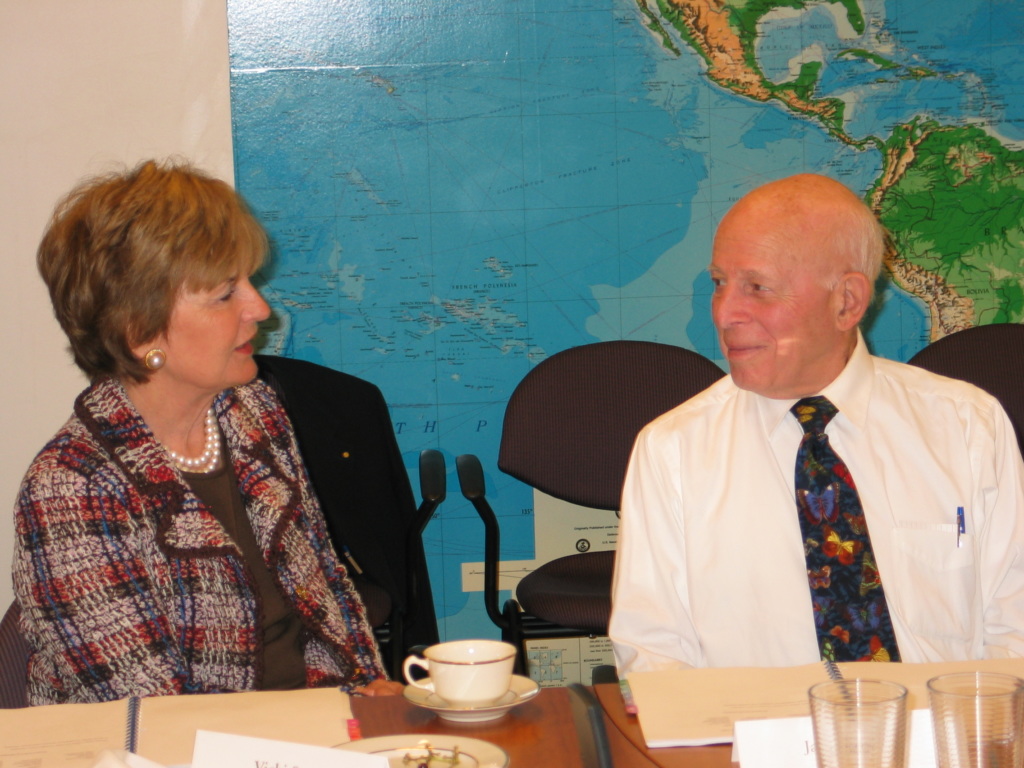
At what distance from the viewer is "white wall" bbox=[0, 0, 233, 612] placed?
3037 millimetres

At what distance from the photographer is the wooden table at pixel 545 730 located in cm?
105

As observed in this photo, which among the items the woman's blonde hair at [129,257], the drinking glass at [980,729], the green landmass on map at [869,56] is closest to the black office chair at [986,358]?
the green landmass on map at [869,56]

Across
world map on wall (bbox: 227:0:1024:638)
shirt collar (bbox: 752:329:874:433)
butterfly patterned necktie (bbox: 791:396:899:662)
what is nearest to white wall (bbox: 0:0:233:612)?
world map on wall (bbox: 227:0:1024:638)

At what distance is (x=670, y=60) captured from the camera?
126 inches

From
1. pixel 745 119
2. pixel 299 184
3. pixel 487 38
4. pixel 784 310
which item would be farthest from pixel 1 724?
pixel 745 119

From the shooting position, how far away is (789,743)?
37.6 inches

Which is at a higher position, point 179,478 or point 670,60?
point 670,60

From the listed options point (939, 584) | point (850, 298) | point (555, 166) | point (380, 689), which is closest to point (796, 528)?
point (939, 584)

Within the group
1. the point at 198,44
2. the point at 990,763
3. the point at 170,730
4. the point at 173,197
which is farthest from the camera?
the point at 198,44

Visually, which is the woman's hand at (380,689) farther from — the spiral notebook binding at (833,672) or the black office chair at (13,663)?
the spiral notebook binding at (833,672)

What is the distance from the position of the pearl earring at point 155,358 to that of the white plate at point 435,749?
0.91m

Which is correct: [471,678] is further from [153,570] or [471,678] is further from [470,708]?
[153,570]

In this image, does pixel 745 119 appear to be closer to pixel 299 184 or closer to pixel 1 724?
pixel 299 184

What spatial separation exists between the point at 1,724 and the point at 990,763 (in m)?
1.00
